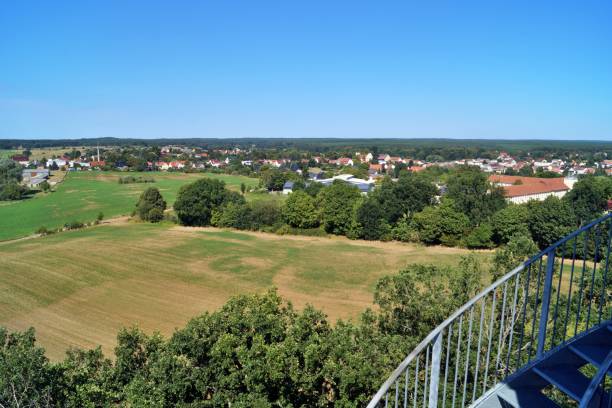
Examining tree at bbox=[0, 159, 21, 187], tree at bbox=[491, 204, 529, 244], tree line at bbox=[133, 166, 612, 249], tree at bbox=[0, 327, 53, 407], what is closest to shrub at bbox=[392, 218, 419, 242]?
tree line at bbox=[133, 166, 612, 249]

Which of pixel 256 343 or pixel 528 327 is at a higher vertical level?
pixel 256 343

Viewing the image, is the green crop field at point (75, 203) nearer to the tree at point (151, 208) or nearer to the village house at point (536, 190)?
the tree at point (151, 208)

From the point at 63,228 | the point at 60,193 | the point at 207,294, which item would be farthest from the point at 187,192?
the point at 60,193

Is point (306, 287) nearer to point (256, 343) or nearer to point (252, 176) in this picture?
point (256, 343)

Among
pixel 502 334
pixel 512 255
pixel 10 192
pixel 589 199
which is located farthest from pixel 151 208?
pixel 502 334

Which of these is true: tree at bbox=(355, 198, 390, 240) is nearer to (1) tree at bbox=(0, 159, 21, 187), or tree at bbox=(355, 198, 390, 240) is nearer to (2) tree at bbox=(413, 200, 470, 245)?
(2) tree at bbox=(413, 200, 470, 245)

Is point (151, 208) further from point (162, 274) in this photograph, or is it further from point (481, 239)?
point (481, 239)
